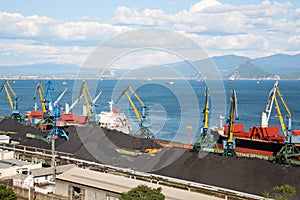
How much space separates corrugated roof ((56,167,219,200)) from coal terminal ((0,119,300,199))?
9.78 ft

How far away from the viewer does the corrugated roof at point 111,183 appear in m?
15.8

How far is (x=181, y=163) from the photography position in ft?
70.8

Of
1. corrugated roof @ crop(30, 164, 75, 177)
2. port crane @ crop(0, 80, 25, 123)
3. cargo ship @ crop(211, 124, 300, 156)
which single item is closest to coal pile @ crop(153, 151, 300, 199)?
corrugated roof @ crop(30, 164, 75, 177)

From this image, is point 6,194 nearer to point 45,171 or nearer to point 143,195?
point 143,195

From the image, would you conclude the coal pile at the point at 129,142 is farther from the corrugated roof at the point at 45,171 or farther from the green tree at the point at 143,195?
the green tree at the point at 143,195

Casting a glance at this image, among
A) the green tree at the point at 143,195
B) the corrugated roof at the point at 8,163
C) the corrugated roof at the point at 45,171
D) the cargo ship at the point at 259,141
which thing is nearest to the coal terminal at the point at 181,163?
the corrugated roof at the point at 45,171

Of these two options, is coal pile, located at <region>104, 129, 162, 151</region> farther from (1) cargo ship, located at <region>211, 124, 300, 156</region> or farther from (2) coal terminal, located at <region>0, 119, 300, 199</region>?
(1) cargo ship, located at <region>211, 124, 300, 156</region>

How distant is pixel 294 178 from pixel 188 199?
218 inches

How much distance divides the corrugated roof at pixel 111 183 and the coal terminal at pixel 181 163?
2980 mm

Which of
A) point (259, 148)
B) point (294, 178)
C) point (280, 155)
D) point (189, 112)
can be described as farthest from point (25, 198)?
point (189, 112)

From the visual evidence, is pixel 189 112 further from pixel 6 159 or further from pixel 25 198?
pixel 25 198

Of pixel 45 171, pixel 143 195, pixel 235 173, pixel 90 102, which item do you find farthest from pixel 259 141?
pixel 90 102

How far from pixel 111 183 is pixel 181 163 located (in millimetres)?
5390

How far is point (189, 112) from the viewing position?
63.8 m
